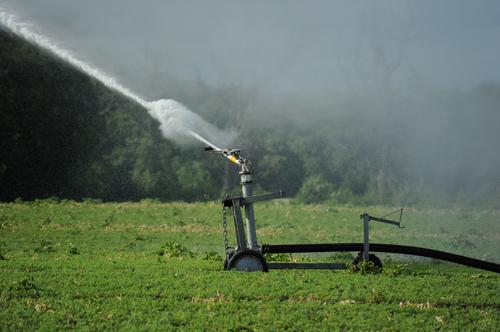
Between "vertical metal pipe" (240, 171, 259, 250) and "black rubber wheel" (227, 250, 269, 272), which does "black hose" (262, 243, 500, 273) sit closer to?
"vertical metal pipe" (240, 171, 259, 250)

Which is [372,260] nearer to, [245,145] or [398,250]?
[398,250]

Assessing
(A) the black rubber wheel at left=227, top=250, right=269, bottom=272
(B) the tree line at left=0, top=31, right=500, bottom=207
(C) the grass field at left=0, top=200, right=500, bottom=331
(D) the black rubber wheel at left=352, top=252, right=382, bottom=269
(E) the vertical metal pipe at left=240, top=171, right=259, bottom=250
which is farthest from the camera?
(B) the tree line at left=0, top=31, right=500, bottom=207

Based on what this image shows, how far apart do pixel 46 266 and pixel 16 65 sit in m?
35.7

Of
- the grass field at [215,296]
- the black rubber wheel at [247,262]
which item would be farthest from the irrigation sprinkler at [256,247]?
the grass field at [215,296]

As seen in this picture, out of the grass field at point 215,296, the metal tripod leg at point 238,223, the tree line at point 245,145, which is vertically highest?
the tree line at point 245,145

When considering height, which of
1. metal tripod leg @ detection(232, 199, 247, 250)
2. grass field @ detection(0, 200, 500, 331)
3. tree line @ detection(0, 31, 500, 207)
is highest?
tree line @ detection(0, 31, 500, 207)

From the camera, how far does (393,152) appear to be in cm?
5284

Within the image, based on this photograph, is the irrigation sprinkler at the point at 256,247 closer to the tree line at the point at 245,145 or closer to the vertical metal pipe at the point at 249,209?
the vertical metal pipe at the point at 249,209

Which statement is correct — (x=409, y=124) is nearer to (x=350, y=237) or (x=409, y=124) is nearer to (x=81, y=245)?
(x=350, y=237)

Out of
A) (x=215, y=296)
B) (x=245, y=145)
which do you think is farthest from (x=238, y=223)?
(x=245, y=145)

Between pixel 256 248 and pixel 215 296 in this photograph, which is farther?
pixel 256 248

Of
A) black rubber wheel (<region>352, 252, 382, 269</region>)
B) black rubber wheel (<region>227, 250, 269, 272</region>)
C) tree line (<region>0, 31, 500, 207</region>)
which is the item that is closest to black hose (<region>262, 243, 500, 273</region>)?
black rubber wheel (<region>352, 252, 382, 269</region>)

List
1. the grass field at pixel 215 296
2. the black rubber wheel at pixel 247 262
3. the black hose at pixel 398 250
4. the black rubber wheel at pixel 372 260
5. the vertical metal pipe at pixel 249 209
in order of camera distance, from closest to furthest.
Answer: the grass field at pixel 215 296 → the black rubber wheel at pixel 247 262 → the vertical metal pipe at pixel 249 209 → the black hose at pixel 398 250 → the black rubber wheel at pixel 372 260

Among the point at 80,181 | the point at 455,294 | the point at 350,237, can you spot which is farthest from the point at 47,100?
the point at 455,294
